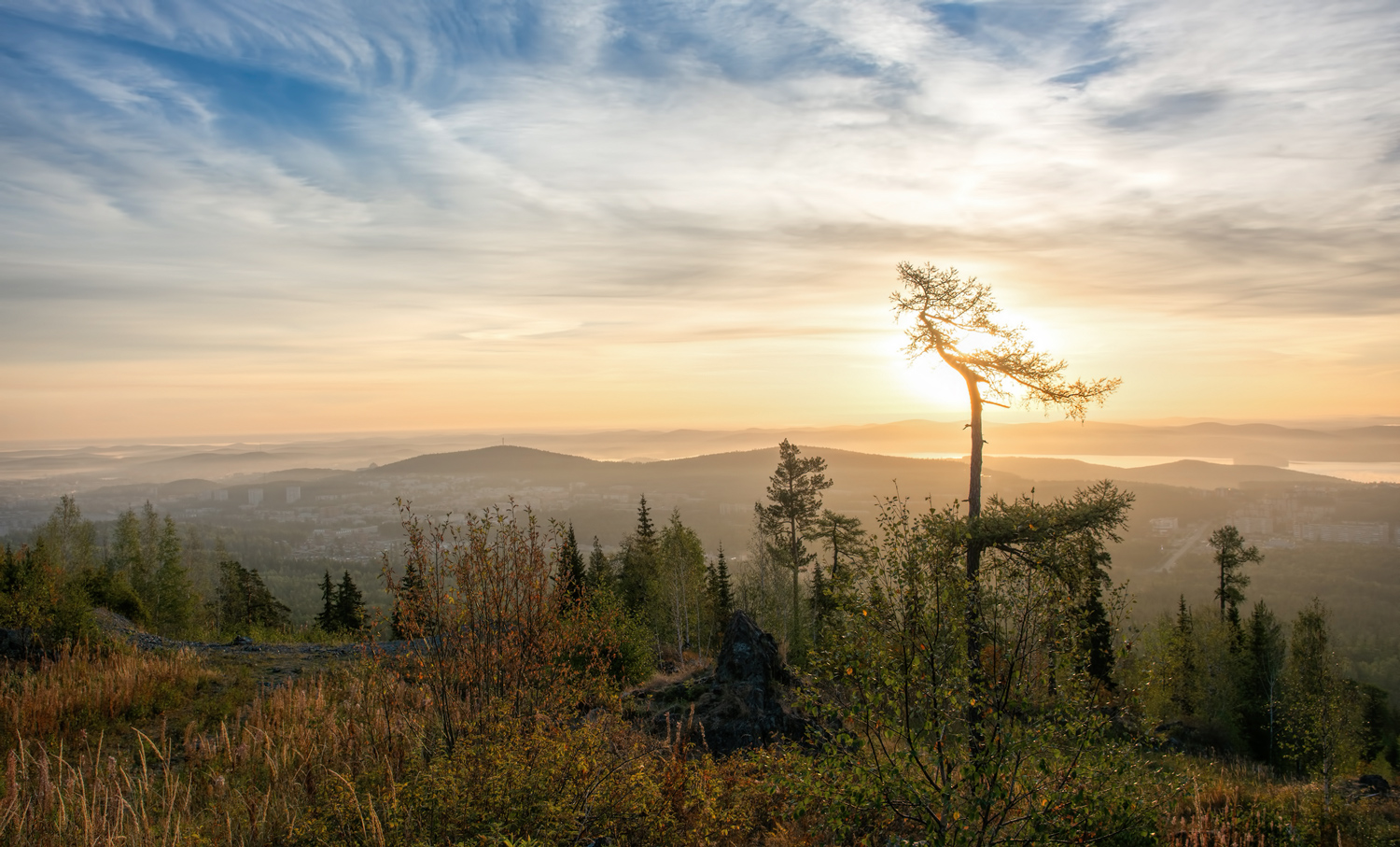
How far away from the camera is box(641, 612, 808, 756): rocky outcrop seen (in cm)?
1117

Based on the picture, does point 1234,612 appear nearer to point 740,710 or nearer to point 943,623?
point 740,710

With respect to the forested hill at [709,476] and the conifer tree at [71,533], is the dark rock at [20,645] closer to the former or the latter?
the conifer tree at [71,533]

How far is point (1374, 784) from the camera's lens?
1881cm

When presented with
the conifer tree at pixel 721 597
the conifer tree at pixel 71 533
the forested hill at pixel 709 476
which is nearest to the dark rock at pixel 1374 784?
the conifer tree at pixel 721 597

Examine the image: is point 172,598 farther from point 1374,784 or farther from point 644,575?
point 1374,784

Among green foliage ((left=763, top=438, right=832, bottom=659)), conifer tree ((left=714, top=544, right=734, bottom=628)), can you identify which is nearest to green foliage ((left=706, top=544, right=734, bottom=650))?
conifer tree ((left=714, top=544, right=734, bottom=628))

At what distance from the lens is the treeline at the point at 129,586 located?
13102 millimetres

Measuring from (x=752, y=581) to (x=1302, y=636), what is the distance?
95.8 ft

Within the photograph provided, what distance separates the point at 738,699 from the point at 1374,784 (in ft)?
66.5

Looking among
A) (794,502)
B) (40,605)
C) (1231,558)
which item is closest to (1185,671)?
(1231,558)

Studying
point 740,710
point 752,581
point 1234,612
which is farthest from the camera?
point 752,581

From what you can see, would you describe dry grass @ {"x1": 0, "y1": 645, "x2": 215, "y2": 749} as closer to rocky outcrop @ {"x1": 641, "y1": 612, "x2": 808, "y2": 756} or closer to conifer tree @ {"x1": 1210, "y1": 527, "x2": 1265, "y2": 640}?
rocky outcrop @ {"x1": 641, "y1": 612, "x2": 808, "y2": 756}

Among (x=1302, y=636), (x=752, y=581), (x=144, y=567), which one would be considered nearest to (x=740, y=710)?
(x=1302, y=636)

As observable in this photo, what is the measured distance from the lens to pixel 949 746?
5707mm
